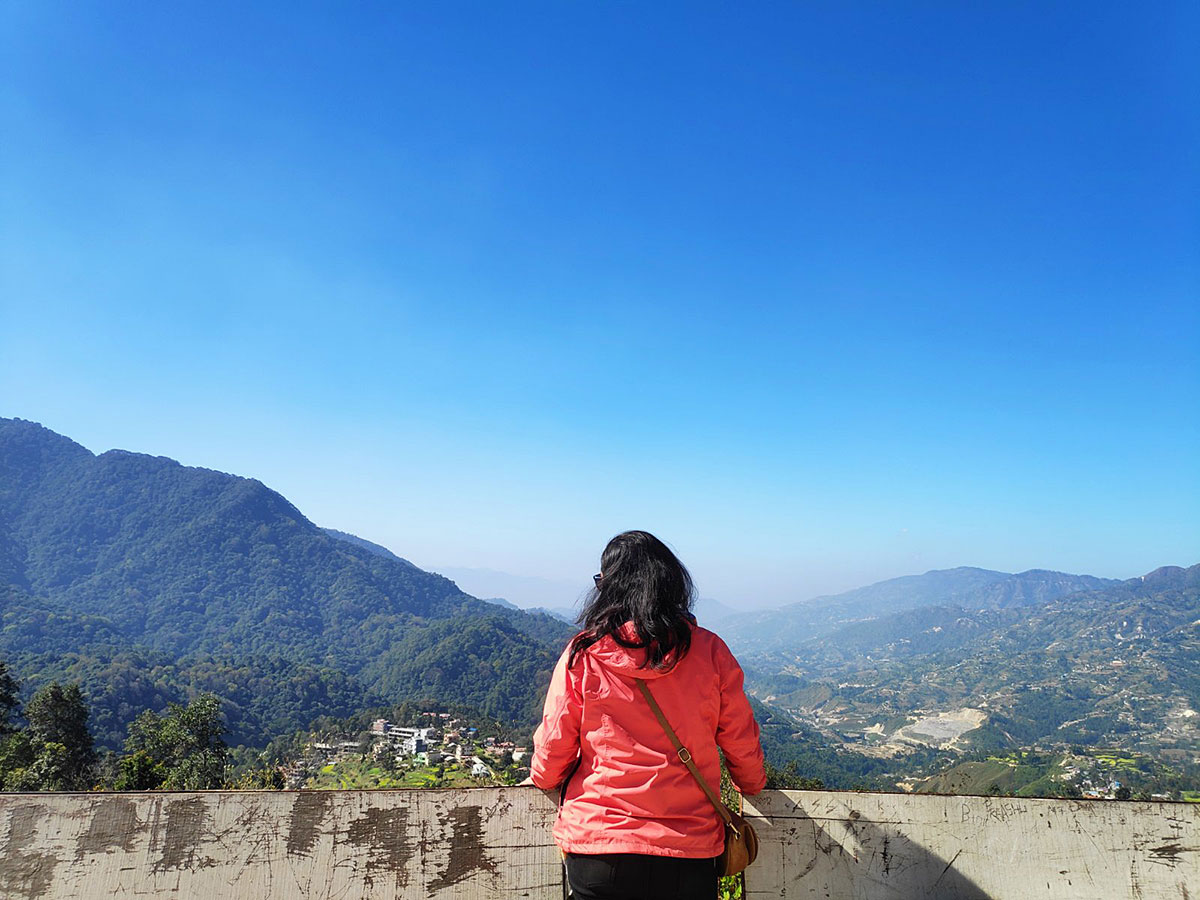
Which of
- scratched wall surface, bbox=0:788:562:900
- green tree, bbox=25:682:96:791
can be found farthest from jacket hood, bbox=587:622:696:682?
green tree, bbox=25:682:96:791

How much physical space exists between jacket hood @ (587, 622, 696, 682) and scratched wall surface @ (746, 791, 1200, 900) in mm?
906

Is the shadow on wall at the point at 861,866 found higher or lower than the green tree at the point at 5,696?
higher

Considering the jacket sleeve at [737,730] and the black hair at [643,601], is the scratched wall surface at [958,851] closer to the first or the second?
the jacket sleeve at [737,730]

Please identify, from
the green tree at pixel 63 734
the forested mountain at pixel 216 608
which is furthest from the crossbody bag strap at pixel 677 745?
the forested mountain at pixel 216 608

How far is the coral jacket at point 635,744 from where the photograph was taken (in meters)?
1.65

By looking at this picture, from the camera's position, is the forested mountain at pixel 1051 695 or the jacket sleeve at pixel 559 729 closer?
the jacket sleeve at pixel 559 729

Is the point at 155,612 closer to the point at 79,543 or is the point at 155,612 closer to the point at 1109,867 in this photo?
the point at 79,543

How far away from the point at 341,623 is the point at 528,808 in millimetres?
165540

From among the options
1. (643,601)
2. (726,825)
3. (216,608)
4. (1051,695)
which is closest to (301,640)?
(216,608)

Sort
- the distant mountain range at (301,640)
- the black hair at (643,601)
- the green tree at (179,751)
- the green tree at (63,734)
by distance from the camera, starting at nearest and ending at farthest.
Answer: the black hair at (643,601)
the green tree at (63,734)
the green tree at (179,751)
the distant mountain range at (301,640)

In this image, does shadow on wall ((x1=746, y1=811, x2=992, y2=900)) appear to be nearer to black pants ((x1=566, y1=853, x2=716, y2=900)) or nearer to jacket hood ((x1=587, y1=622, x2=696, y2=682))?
black pants ((x1=566, y1=853, x2=716, y2=900))

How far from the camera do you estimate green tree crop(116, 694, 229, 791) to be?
847 inches

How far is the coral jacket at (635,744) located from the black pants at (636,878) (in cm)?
3

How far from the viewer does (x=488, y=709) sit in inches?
3469
